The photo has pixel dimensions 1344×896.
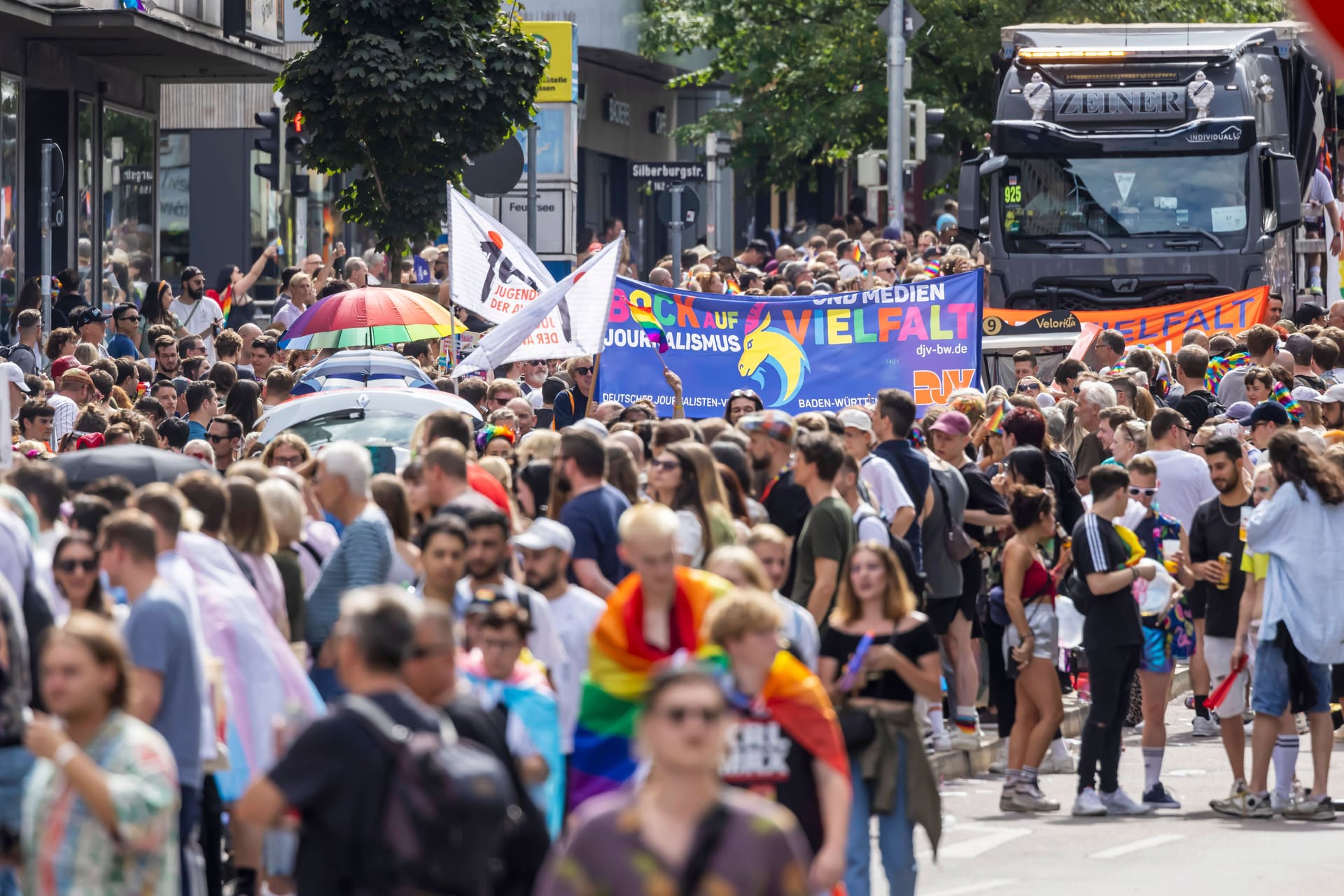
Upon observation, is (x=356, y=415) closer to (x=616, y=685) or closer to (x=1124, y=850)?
(x=1124, y=850)

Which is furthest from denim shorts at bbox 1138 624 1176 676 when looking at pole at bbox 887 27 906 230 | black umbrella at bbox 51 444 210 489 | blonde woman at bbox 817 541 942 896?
pole at bbox 887 27 906 230

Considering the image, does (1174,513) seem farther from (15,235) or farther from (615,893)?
(15,235)

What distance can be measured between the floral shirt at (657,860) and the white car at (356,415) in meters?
8.80

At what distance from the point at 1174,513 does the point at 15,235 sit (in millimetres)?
15222

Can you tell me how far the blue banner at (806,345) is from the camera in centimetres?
1619

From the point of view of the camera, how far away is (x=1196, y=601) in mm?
13078

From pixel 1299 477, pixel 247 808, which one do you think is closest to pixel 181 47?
pixel 1299 477

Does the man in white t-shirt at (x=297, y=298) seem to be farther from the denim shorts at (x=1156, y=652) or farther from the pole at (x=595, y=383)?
the denim shorts at (x=1156, y=652)

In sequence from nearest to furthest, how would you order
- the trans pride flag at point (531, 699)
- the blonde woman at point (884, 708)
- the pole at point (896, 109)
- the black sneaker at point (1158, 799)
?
the trans pride flag at point (531, 699)
the blonde woman at point (884, 708)
the black sneaker at point (1158, 799)
the pole at point (896, 109)

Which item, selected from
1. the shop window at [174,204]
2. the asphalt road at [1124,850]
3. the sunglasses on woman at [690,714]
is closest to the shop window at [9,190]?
the shop window at [174,204]

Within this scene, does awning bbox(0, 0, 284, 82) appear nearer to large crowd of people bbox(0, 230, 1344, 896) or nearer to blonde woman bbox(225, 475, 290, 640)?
large crowd of people bbox(0, 230, 1344, 896)

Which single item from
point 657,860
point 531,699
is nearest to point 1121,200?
point 531,699

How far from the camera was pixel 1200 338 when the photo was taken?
1773 cm

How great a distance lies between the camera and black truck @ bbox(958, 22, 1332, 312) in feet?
77.6
